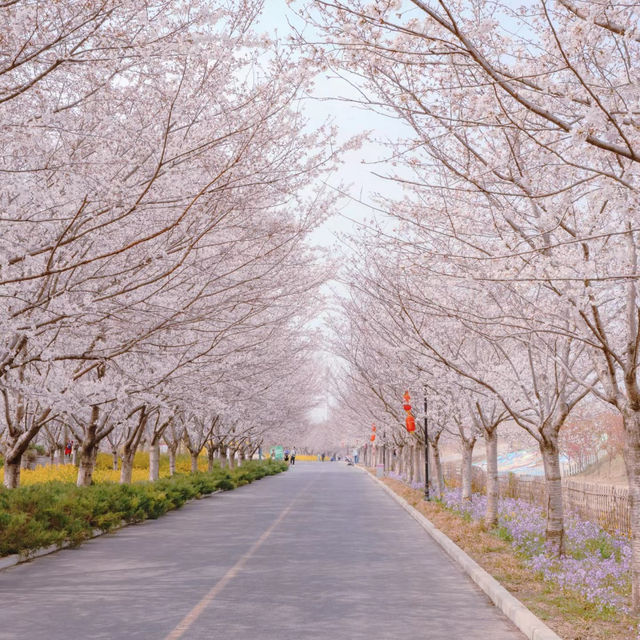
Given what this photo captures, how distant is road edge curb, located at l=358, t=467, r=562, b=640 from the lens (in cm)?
687

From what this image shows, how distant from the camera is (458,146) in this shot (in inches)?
392

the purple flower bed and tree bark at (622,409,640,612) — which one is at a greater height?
tree bark at (622,409,640,612)

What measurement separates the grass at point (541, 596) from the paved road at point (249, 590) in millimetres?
440

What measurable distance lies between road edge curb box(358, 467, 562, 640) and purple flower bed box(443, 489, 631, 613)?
32.4 inches

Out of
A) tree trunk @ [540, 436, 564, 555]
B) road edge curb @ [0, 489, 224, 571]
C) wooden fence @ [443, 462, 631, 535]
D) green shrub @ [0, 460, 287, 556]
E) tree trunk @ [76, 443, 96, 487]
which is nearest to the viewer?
road edge curb @ [0, 489, 224, 571]

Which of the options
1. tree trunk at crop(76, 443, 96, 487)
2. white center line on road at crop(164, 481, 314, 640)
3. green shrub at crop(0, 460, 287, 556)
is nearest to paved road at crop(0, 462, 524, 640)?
white center line on road at crop(164, 481, 314, 640)

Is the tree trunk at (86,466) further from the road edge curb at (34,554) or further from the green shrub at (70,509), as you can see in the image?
the road edge curb at (34,554)

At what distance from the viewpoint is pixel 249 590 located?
30.8 ft

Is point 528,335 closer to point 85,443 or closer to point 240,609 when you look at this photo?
point 240,609

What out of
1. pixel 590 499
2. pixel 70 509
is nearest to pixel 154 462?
pixel 70 509

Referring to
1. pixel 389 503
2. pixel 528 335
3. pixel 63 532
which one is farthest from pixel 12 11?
pixel 389 503

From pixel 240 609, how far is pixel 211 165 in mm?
5698

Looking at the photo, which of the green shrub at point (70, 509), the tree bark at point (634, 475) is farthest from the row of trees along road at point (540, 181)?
the green shrub at point (70, 509)

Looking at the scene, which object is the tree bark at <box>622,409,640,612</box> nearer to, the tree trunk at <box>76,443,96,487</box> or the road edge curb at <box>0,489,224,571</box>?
the road edge curb at <box>0,489,224,571</box>
